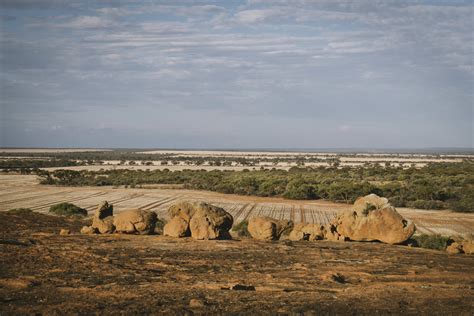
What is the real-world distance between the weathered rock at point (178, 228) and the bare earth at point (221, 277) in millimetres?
1063

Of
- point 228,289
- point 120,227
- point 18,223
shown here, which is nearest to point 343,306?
point 228,289

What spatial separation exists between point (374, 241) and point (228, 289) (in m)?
12.1

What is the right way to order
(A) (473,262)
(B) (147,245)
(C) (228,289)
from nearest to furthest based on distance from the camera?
(C) (228,289) → (A) (473,262) → (B) (147,245)

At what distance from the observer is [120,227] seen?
901 inches

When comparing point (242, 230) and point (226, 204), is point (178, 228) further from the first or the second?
point (226, 204)

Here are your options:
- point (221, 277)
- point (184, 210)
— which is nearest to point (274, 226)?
point (184, 210)

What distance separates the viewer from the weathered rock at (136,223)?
22734 millimetres

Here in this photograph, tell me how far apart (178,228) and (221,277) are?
8.09 meters

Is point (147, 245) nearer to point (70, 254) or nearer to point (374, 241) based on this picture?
point (70, 254)

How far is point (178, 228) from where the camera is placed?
22000 mm

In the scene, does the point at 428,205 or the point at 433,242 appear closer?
the point at 433,242

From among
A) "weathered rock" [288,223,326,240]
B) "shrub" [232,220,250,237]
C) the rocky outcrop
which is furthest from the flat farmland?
"weathered rock" [288,223,326,240]

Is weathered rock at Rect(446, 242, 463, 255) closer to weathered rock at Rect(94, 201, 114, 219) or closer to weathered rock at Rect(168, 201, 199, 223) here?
weathered rock at Rect(168, 201, 199, 223)

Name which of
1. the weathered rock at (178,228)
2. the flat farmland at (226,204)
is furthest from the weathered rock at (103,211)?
the flat farmland at (226,204)
